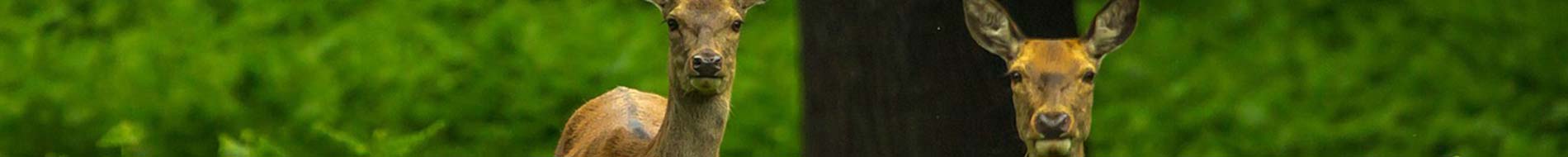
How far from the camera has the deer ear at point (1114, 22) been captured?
25.4 ft

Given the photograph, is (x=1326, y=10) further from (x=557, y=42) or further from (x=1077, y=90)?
(x=1077, y=90)

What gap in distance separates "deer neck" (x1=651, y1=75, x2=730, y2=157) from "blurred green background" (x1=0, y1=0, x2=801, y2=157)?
4.69 metres

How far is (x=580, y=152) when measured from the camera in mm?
11453

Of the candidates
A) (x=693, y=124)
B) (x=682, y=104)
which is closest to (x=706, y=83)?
(x=682, y=104)

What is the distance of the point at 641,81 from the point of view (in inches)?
593

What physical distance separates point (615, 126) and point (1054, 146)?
3706mm

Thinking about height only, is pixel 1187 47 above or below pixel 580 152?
above

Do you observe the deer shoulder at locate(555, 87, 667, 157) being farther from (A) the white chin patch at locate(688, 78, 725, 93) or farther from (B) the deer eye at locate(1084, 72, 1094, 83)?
(B) the deer eye at locate(1084, 72, 1094, 83)

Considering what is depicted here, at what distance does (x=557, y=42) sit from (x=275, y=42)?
132 cm

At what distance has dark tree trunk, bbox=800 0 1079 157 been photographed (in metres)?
9.91

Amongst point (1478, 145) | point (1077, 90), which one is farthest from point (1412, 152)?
point (1077, 90)

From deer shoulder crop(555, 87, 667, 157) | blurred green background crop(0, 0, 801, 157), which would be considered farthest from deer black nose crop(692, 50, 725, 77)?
blurred green background crop(0, 0, 801, 157)

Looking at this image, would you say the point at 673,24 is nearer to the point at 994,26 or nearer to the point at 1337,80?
the point at 994,26

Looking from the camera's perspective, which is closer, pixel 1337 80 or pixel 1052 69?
pixel 1052 69
